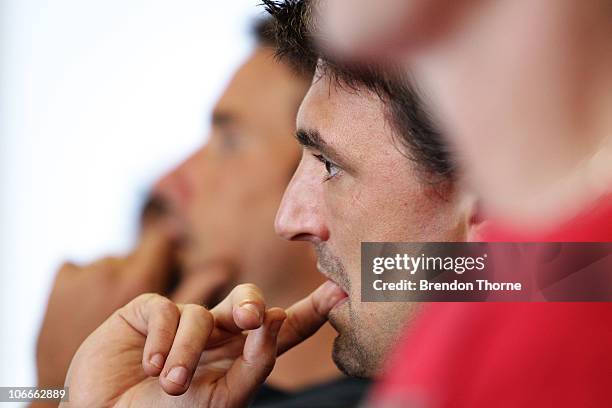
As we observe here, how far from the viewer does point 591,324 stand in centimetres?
36

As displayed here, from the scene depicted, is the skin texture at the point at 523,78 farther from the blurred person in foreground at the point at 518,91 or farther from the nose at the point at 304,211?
the nose at the point at 304,211

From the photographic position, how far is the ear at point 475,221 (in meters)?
0.80

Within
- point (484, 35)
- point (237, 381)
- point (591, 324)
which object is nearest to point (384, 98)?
point (484, 35)

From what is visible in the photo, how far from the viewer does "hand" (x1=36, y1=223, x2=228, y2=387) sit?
3.61ft

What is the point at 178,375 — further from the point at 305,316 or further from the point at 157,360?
the point at 305,316

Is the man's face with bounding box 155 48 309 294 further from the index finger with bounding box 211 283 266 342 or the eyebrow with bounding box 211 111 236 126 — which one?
the index finger with bounding box 211 283 266 342

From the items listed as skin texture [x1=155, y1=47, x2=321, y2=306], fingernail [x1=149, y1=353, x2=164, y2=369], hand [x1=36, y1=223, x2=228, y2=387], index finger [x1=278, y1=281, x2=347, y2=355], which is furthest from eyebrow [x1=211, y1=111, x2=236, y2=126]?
fingernail [x1=149, y1=353, x2=164, y2=369]

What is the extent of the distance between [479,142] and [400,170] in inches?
5.5

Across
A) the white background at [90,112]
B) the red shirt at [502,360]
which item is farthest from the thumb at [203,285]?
the red shirt at [502,360]

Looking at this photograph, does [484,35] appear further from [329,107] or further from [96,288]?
[96,288]

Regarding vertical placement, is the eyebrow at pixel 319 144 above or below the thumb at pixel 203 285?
above

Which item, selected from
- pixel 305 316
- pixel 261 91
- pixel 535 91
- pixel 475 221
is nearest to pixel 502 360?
pixel 535 91

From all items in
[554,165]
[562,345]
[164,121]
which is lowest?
[562,345]

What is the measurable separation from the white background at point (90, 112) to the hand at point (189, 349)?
0.21 m
